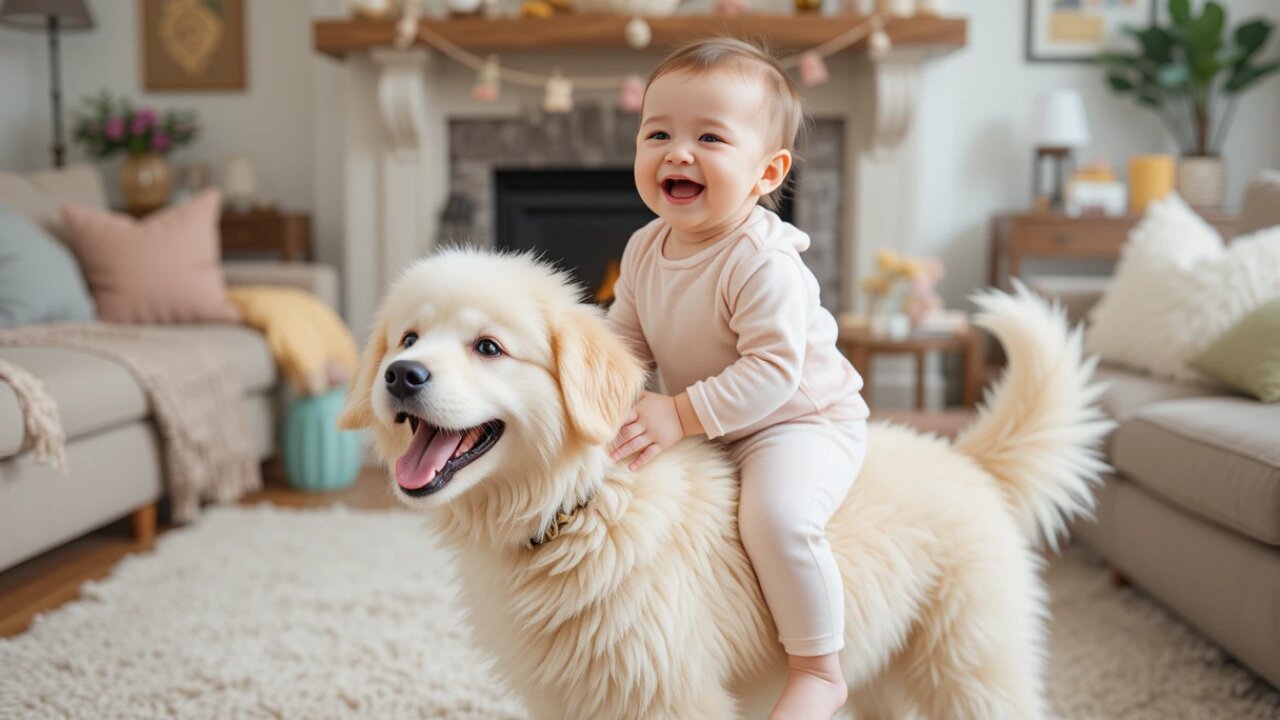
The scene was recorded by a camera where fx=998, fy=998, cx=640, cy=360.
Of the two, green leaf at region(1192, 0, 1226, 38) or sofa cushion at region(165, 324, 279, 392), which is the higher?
green leaf at region(1192, 0, 1226, 38)

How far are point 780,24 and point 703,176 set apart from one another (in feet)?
9.65

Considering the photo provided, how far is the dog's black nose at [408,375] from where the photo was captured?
0.94 metres

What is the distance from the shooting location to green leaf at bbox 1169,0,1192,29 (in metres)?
4.07

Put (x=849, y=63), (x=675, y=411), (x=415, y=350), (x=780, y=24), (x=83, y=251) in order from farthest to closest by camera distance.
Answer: (x=849, y=63) → (x=780, y=24) → (x=83, y=251) → (x=675, y=411) → (x=415, y=350)

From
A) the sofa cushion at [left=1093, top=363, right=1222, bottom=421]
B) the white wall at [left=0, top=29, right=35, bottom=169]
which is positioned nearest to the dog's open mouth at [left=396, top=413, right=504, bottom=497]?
the sofa cushion at [left=1093, top=363, right=1222, bottom=421]

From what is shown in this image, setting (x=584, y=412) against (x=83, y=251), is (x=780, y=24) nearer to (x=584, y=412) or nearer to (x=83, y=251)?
(x=83, y=251)

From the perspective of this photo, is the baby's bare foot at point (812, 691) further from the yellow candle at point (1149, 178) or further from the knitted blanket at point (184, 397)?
the yellow candle at point (1149, 178)

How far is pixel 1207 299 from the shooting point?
7.35 ft

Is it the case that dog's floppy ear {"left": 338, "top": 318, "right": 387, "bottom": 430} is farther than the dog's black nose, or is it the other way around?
dog's floppy ear {"left": 338, "top": 318, "right": 387, "bottom": 430}

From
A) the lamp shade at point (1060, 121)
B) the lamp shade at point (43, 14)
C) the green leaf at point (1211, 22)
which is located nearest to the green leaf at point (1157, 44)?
the green leaf at point (1211, 22)

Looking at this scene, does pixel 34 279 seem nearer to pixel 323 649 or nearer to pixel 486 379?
pixel 323 649

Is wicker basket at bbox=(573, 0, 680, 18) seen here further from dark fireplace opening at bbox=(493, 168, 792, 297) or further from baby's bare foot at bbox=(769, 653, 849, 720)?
baby's bare foot at bbox=(769, 653, 849, 720)

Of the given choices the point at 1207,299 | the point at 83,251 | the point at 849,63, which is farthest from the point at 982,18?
the point at 83,251

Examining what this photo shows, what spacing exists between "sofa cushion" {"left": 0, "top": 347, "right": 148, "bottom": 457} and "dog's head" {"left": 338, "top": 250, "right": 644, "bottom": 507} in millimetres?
1329
